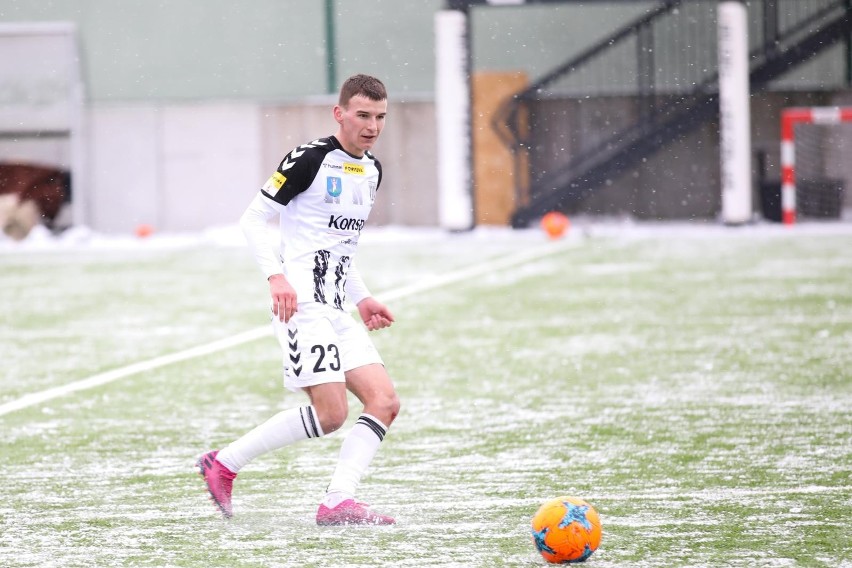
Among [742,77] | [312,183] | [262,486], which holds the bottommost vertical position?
[262,486]

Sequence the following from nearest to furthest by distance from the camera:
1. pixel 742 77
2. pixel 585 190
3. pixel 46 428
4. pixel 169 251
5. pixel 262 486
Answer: pixel 262 486, pixel 46 428, pixel 169 251, pixel 742 77, pixel 585 190

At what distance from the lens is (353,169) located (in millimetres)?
5395

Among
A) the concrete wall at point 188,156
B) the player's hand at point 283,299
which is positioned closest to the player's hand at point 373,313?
the player's hand at point 283,299

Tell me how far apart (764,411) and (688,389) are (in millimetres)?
879

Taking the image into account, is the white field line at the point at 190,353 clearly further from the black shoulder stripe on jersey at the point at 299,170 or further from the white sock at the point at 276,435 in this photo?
the black shoulder stripe on jersey at the point at 299,170

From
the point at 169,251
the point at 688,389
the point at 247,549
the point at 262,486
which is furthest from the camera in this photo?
the point at 169,251

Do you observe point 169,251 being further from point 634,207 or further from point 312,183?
point 312,183

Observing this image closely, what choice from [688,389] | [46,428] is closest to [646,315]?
[688,389]

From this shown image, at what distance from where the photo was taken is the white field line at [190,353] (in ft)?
27.9

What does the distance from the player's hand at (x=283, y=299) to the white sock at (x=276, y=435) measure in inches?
15.7

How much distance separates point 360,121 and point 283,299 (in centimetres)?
72

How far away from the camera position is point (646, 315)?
12.0 metres

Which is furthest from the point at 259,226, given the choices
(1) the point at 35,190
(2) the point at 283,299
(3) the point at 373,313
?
(1) the point at 35,190

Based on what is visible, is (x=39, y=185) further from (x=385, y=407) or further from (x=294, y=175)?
(x=385, y=407)
